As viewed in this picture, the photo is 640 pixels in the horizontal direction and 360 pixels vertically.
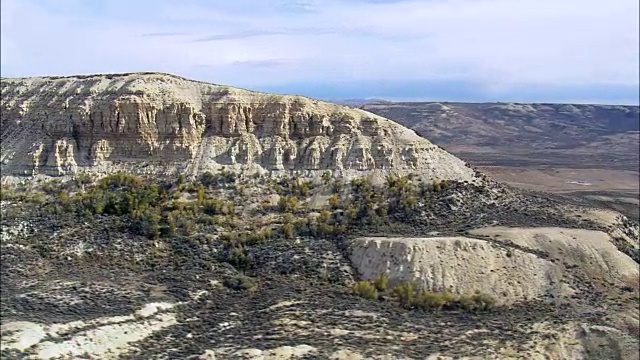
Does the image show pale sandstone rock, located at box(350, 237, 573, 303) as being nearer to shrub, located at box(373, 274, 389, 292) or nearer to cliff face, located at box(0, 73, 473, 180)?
shrub, located at box(373, 274, 389, 292)

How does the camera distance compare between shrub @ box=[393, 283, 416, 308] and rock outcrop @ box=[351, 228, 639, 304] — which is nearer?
shrub @ box=[393, 283, 416, 308]

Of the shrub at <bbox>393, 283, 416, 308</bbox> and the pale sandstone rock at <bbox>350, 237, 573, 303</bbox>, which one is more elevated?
the pale sandstone rock at <bbox>350, 237, 573, 303</bbox>

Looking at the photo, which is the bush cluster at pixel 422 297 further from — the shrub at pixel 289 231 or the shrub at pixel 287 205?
the shrub at pixel 287 205

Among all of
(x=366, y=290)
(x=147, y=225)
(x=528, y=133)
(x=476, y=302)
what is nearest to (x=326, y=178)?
(x=147, y=225)

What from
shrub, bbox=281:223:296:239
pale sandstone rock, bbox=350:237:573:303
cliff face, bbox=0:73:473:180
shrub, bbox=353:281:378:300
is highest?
cliff face, bbox=0:73:473:180

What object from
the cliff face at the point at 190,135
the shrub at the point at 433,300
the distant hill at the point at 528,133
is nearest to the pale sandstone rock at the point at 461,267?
the shrub at the point at 433,300

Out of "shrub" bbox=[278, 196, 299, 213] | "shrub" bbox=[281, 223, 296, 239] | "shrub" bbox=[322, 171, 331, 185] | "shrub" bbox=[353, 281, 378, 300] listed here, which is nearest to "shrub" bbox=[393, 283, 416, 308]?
"shrub" bbox=[353, 281, 378, 300]

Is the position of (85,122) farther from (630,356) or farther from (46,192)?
(630,356)
